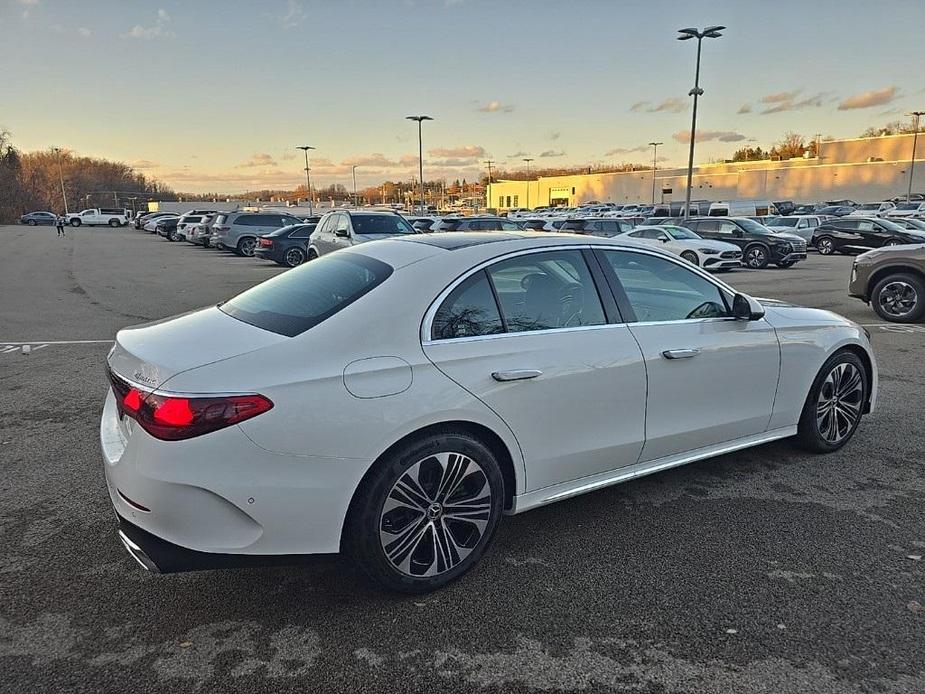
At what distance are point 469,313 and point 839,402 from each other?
3093 mm

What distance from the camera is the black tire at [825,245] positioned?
86.9 ft

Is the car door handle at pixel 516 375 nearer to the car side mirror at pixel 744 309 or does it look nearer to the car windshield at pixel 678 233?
the car side mirror at pixel 744 309

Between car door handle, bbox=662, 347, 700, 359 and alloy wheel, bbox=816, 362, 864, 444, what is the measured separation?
1.41 m

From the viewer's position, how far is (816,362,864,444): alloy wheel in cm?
448

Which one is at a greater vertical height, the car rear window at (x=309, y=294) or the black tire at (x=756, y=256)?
the car rear window at (x=309, y=294)

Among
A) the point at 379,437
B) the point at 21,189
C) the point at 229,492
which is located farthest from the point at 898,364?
the point at 21,189

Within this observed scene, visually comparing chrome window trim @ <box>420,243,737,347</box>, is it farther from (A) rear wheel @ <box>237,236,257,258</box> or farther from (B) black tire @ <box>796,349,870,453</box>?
(A) rear wheel @ <box>237,236,257,258</box>

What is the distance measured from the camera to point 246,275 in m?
18.1

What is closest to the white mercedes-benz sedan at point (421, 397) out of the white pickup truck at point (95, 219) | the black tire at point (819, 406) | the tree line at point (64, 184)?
the black tire at point (819, 406)

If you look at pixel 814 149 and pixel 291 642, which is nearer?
pixel 291 642

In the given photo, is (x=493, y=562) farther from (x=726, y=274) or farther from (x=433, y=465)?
(x=726, y=274)

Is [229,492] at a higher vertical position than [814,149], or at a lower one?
lower

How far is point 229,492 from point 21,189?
114464 mm

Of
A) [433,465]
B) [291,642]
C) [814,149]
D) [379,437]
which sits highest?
[814,149]
